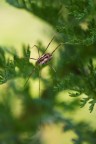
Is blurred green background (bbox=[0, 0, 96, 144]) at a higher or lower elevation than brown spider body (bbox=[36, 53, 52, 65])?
lower

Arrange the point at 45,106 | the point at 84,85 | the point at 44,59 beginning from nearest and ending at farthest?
the point at 84,85
the point at 44,59
the point at 45,106

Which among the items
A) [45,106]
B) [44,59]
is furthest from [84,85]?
[45,106]

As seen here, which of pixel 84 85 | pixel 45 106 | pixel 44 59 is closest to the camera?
pixel 84 85

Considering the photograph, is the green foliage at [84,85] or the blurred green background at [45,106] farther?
the blurred green background at [45,106]

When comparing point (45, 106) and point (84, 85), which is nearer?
point (84, 85)

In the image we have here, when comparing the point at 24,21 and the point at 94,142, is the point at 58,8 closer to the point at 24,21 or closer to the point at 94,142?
the point at 94,142

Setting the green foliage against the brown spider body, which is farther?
the brown spider body

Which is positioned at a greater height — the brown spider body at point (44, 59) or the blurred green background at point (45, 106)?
the brown spider body at point (44, 59)

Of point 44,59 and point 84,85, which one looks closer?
point 84,85

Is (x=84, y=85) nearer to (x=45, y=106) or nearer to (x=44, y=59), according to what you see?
(x=44, y=59)

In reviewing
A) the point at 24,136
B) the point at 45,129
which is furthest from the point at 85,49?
the point at 45,129

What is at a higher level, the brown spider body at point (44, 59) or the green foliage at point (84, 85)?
the brown spider body at point (44, 59)
